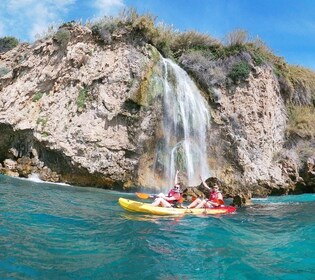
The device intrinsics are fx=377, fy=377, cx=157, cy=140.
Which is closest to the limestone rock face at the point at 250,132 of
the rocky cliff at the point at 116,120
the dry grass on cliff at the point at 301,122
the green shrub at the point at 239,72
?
the rocky cliff at the point at 116,120

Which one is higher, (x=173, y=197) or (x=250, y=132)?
(x=250, y=132)

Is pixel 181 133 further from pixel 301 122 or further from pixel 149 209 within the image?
pixel 301 122

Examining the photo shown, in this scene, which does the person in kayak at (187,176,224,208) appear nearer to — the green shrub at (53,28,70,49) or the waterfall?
the waterfall

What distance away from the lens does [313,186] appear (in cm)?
1948

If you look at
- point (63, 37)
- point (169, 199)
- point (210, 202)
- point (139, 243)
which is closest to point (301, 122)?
point (210, 202)

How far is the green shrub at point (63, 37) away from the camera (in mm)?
18562

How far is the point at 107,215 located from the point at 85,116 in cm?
786

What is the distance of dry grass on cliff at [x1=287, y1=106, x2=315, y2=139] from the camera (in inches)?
818

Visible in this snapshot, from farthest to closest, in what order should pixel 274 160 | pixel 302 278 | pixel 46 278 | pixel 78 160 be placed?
pixel 274 160
pixel 78 160
pixel 302 278
pixel 46 278

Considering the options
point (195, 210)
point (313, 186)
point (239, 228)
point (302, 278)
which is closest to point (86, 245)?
point (302, 278)

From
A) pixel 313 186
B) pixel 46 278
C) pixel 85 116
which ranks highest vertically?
pixel 85 116

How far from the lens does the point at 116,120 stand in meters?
16.5

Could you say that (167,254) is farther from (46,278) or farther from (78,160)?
(78,160)

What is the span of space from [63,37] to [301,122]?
13.7 metres
